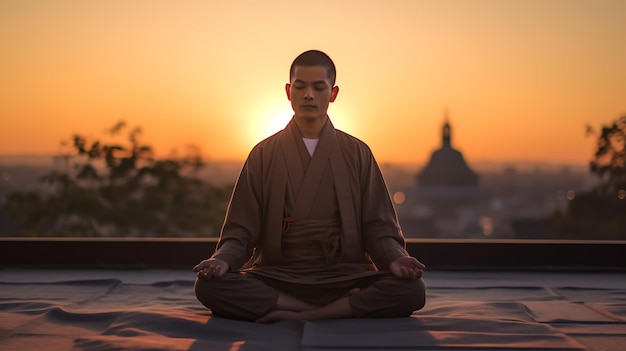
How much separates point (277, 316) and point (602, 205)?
5.07 m

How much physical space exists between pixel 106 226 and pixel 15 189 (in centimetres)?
78

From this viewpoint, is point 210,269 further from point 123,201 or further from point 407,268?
point 123,201

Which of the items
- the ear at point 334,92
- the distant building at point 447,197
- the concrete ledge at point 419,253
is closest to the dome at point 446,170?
the distant building at point 447,197

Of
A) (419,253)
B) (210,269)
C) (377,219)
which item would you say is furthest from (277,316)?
(419,253)

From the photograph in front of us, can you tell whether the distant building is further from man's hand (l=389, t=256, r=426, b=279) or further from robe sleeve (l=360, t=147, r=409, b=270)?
man's hand (l=389, t=256, r=426, b=279)

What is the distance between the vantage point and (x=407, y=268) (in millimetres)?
2863

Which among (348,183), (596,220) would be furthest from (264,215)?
(596,220)

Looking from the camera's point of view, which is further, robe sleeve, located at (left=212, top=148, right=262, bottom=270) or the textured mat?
robe sleeve, located at (left=212, top=148, right=262, bottom=270)

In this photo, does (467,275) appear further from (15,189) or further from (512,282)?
(15,189)

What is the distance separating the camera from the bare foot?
2820 millimetres

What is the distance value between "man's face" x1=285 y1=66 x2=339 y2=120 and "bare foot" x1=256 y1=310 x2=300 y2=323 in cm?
71

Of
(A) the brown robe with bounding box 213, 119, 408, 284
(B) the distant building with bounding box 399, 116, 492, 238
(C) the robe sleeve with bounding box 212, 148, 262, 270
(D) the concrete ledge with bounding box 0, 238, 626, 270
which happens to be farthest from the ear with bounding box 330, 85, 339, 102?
(B) the distant building with bounding box 399, 116, 492, 238

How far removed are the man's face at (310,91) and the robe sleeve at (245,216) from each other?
0.82 ft

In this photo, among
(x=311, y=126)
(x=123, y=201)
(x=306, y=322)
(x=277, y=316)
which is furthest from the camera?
(x=123, y=201)
